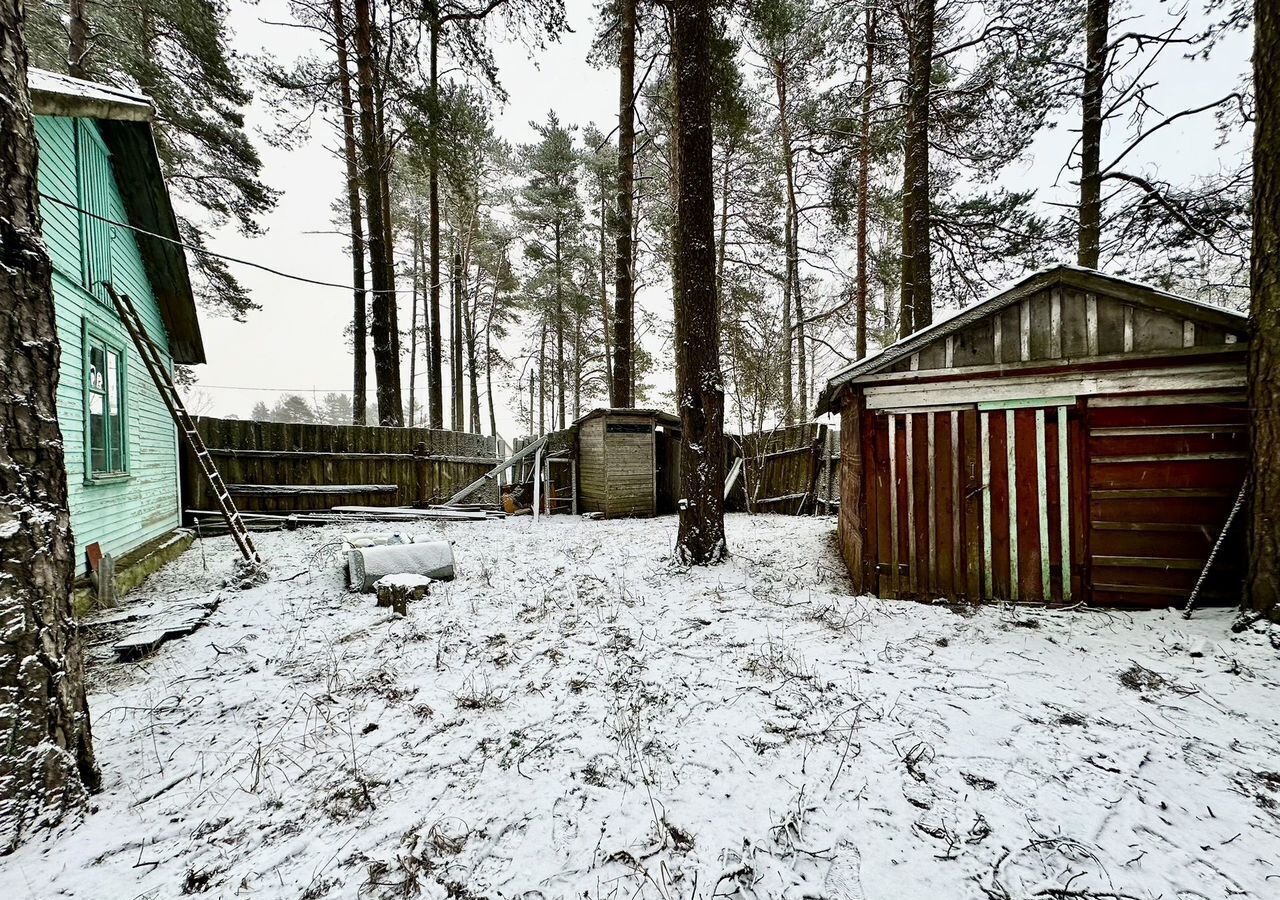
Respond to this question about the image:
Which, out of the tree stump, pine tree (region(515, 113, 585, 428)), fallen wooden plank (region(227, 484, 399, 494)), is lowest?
the tree stump

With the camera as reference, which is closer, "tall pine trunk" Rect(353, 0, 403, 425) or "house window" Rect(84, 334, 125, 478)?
"house window" Rect(84, 334, 125, 478)

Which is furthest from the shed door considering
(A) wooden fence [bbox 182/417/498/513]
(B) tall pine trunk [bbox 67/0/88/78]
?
(B) tall pine trunk [bbox 67/0/88/78]

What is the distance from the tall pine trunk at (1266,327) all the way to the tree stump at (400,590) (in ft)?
22.9

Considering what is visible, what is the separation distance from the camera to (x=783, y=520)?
32.6 ft

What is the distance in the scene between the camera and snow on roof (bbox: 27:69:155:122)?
12.6ft

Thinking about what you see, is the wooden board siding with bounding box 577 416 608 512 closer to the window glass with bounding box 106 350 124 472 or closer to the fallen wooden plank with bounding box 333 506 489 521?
the fallen wooden plank with bounding box 333 506 489 521

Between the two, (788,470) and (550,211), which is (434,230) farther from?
(788,470)

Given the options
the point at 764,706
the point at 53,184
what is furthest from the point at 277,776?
the point at 53,184

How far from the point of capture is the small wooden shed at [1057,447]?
3.97 meters

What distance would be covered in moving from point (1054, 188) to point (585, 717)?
32.1 feet

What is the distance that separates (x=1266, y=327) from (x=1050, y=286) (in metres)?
1.38

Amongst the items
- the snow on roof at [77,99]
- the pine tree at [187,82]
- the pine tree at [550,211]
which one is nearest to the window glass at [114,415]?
the pine tree at [187,82]

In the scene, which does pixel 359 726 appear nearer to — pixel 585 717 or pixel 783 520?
pixel 585 717

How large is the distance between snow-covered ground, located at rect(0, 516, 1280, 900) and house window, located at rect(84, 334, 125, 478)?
9.30ft
